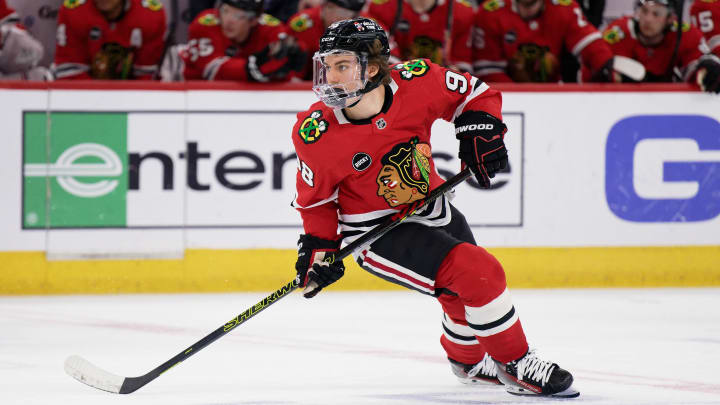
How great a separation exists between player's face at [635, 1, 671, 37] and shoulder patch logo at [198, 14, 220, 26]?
218cm

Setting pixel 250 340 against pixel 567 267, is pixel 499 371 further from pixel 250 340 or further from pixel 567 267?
pixel 567 267

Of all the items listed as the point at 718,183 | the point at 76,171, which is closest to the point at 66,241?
the point at 76,171

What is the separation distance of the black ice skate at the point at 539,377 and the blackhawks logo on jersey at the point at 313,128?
80 cm

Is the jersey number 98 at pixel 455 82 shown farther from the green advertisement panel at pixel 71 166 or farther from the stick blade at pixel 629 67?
the stick blade at pixel 629 67

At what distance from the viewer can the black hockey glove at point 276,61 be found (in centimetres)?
491

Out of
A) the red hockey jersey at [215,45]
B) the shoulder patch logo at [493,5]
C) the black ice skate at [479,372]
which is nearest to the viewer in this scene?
the black ice skate at [479,372]

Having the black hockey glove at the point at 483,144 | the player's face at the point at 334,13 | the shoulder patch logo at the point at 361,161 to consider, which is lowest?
the shoulder patch logo at the point at 361,161

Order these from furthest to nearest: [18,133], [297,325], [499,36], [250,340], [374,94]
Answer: [499,36] < [18,133] < [297,325] < [250,340] < [374,94]

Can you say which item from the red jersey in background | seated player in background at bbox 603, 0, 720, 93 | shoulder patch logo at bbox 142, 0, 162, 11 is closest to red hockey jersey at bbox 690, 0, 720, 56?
seated player in background at bbox 603, 0, 720, 93

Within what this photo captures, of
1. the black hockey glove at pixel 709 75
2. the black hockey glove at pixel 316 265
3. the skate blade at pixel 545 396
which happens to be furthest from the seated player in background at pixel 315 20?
the skate blade at pixel 545 396

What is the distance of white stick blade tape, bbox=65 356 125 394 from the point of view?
2957 mm

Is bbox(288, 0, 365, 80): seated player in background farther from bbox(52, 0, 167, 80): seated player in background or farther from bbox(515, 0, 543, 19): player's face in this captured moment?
bbox(515, 0, 543, 19): player's face

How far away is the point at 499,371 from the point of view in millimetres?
2957

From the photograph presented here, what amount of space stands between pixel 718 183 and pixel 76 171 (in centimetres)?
304
